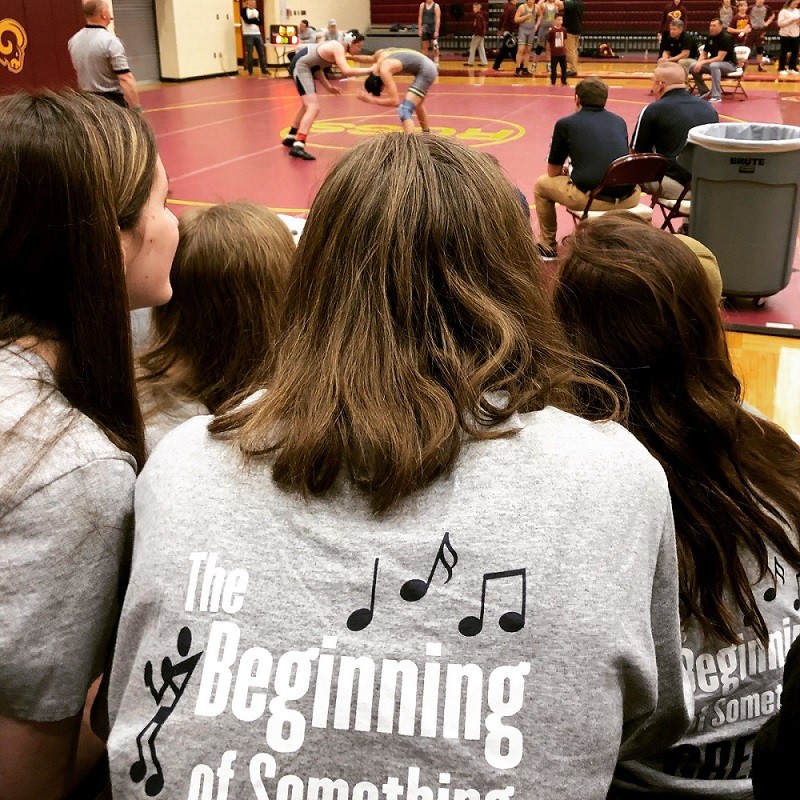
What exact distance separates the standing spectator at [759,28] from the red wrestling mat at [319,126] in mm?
4868

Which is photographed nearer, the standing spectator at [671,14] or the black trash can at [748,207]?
the black trash can at [748,207]

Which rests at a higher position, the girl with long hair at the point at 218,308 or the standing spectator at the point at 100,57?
the standing spectator at the point at 100,57

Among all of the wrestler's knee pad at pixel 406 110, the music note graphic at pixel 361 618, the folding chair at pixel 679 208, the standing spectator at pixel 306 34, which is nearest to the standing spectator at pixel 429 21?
the standing spectator at pixel 306 34

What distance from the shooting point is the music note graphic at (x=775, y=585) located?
1.50m

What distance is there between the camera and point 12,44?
1001cm

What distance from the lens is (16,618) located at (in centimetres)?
116

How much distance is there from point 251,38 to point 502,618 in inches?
799

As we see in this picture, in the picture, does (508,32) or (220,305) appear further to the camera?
(508,32)

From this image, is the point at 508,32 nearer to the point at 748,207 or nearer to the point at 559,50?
the point at 559,50

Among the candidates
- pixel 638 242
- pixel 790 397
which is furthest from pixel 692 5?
pixel 638 242

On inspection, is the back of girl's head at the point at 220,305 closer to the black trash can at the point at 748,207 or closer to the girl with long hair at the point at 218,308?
the girl with long hair at the point at 218,308

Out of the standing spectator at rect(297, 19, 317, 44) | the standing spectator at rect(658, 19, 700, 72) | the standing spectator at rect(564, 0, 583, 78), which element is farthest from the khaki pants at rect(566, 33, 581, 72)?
the standing spectator at rect(297, 19, 317, 44)

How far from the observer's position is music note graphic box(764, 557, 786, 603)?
4.94 feet

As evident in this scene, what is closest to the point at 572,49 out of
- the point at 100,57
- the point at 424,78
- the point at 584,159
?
the point at 424,78
